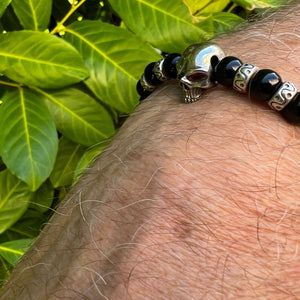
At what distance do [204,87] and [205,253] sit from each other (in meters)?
0.21

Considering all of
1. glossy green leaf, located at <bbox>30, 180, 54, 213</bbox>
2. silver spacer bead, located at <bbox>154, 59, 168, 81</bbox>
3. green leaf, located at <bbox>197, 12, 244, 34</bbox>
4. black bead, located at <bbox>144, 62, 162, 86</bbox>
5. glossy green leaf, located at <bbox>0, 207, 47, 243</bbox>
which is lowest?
glossy green leaf, located at <bbox>0, 207, 47, 243</bbox>

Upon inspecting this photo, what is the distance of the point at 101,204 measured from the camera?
0.58 metres

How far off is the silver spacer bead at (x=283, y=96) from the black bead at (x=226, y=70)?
0.05 meters

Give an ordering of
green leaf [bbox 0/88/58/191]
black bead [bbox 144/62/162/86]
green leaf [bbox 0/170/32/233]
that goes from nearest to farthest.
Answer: black bead [bbox 144/62/162/86] → green leaf [bbox 0/88/58/191] → green leaf [bbox 0/170/32/233]

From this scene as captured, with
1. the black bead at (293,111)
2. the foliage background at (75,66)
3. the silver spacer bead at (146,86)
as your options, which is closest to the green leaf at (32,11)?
the foliage background at (75,66)

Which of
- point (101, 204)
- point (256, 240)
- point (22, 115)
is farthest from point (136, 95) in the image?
point (256, 240)

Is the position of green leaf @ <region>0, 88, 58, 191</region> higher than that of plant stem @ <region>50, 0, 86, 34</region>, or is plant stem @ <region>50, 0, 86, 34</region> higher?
plant stem @ <region>50, 0, 86, 34</region>

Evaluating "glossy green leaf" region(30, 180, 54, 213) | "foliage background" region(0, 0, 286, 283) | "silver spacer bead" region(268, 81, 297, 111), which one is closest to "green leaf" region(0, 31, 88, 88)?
"foliage background" region(0, 0, 286, 283)

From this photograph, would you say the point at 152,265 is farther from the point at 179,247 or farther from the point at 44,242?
the point at 44,242

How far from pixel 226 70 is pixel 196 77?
4cm

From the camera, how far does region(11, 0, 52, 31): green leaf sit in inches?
32.4

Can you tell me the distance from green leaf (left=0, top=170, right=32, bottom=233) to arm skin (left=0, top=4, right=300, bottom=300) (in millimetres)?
286

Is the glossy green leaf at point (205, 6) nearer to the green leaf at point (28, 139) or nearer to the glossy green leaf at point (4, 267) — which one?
the green leaf at point (28, 139)

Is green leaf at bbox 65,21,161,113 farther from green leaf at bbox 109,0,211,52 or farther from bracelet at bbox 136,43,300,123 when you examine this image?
bracelet at bbox 136,43,300,123
